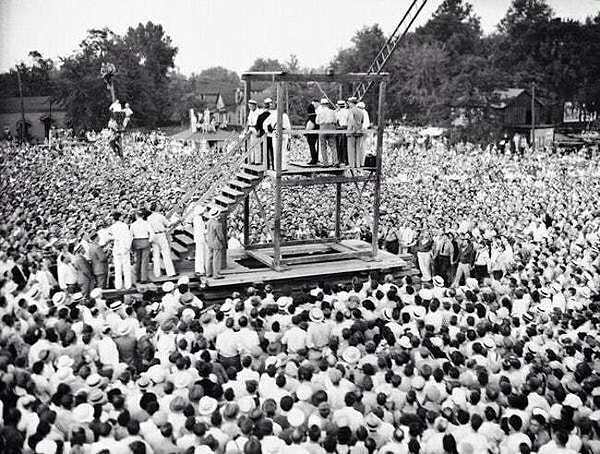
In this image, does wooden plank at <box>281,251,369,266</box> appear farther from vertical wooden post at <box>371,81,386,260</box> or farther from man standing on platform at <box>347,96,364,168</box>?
man standing on platform at <box>347,96,364,168</box>

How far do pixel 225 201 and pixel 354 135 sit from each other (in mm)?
3068

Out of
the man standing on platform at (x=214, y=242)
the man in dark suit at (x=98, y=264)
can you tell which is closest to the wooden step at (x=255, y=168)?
the man standing on platform at (x=214, y=242)

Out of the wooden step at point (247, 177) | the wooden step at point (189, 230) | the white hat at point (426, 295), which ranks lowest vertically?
the white hat at point (426, 295)

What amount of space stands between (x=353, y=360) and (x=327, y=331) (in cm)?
86

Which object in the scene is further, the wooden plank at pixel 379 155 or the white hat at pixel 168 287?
the wooden plank at pixel 379 155

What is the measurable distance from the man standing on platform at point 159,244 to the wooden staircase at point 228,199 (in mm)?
373

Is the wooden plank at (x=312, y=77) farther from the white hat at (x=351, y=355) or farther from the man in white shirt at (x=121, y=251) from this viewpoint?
the white hat at (x=351, y=355)

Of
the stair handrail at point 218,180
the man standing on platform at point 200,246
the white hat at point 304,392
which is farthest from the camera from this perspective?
the stair handrail at point 218,180

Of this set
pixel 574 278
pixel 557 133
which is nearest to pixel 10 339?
pixel 574 278

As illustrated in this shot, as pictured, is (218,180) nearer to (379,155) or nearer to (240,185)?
(240,185)

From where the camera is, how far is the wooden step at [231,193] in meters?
11.9

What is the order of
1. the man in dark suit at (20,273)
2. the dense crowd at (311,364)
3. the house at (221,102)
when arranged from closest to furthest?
the dense crowd at (311,364) < the man in dark suit at (20,273) < the house at (221,102)

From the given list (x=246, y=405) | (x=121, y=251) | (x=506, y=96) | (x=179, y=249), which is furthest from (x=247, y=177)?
(x=506, y=96)

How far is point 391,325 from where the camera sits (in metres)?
9.16
